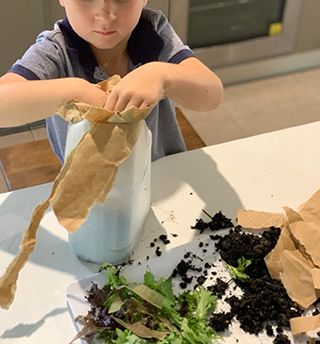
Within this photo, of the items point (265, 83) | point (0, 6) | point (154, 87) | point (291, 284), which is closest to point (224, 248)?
point (291, 284)

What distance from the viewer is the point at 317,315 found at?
689 mm

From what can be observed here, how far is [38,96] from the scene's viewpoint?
72 centimetres

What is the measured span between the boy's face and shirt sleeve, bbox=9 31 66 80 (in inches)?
2.6

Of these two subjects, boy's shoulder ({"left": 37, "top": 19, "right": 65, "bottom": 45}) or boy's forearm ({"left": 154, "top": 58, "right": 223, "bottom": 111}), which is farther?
boy's shoulder ({"left": 37, "top": 19, "right": 65, "bottom": 45})

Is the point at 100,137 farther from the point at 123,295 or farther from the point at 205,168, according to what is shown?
the point at 205,168

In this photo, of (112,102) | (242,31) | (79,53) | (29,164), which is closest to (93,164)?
(112,102)

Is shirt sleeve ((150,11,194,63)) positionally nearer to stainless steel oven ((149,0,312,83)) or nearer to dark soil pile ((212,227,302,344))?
dark soil pile ((212,227,302,344))

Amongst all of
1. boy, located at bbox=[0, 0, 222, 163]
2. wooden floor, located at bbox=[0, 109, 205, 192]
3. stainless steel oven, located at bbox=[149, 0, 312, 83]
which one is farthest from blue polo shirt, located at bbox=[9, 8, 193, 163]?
stainless steel oven, located at bbox=[149, 0, 312, 83]

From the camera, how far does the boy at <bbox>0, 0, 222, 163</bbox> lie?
705 millimetres

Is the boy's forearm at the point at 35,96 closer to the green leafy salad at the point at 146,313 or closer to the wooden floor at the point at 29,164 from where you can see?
the green leafy salad at the point at 146,313

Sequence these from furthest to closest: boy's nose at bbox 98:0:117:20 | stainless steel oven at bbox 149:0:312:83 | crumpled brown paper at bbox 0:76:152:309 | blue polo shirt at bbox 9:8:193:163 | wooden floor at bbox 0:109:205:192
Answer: stainless steel oven at bbox 149:0:312:83, wooden floor at bbox 0:109:205:192, blue polo shirt at bbox 9:8:193:163, boy's nose at bbox 98:0:117:20, crumpled brown paper at bbox 0:76:152:309

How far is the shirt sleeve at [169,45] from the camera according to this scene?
883 mm

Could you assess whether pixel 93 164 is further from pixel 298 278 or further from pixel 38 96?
pixel 298 278

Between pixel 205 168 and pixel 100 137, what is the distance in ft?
1.04
